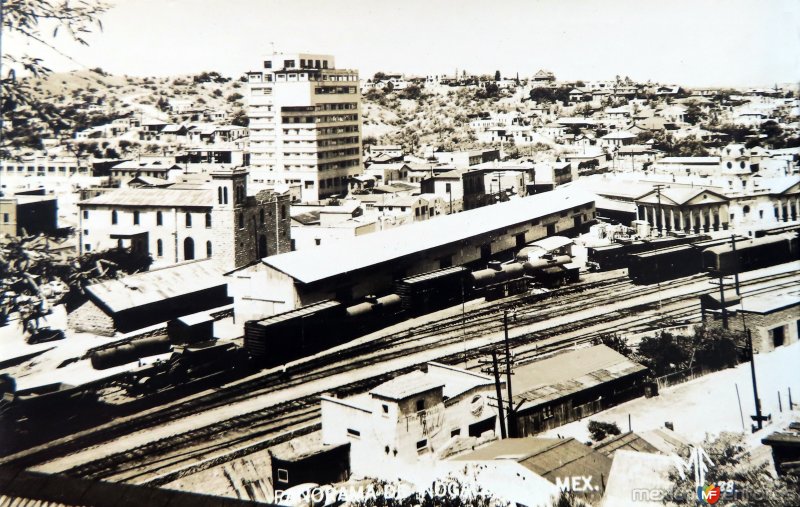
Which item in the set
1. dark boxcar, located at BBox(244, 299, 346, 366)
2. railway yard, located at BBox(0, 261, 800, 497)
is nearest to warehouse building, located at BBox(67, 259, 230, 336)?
dark boxcar, located at BBox(244, 299, 346, 366)

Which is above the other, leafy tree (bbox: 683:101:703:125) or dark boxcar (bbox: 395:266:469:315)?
leafy tree (bbox: 683:101:703:125)

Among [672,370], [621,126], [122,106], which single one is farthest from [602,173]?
[122,106]

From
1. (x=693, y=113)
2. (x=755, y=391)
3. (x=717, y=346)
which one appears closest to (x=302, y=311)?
(x=717, y=346)

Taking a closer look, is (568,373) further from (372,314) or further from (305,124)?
(305,124)

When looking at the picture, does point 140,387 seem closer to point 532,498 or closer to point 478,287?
point 478,287

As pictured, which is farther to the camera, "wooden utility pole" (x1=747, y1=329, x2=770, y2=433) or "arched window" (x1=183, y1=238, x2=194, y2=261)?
"arched window" (x1=183, y1=238, x2=194, y2=261)

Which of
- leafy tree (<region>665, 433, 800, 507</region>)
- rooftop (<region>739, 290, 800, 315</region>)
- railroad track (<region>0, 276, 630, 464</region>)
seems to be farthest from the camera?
railroad track (<region>0, 276, 630, 464</region>)

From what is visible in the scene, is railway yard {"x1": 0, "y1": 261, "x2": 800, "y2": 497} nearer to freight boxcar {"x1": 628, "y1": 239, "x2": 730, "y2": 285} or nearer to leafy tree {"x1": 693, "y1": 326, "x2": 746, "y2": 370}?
freight boxcar {"x1": 628, "y1": 239, "x2": 730, "y2": 285}

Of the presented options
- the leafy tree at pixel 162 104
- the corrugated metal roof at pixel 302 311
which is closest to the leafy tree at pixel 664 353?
the corrugated metal roof at pixel 302 311
